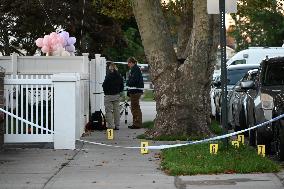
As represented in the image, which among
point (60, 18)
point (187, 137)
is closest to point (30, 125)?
point (187, 137)

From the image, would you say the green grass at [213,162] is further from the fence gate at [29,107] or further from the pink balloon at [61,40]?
the pink balloon at [61,40]

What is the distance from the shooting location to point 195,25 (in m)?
16.1

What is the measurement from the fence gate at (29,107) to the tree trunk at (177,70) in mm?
2965

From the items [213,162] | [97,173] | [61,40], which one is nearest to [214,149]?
[213,162]

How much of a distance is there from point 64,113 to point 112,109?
19.8ft

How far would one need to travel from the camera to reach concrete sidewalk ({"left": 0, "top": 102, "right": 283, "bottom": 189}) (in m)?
9.89

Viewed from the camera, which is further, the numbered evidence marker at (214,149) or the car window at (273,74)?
the car window at (273,74)

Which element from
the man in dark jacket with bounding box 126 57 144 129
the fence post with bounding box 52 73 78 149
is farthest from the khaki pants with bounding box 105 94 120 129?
the fence post with bounding box 52 73 78 149

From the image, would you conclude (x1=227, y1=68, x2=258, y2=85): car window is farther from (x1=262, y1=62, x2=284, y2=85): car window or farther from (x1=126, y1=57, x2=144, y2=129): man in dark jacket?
(x1=262, y1=62, x2=284, y2=85): car window

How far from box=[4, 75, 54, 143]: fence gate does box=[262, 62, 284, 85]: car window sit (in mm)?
4137

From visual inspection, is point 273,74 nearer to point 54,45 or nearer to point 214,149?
point 214,149

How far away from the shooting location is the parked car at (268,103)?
12344mm

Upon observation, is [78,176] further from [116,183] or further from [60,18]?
[60,18]

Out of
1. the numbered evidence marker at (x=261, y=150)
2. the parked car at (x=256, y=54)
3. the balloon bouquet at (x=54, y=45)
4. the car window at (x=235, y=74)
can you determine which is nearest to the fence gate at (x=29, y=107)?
the numbered evidence marker at (x=261, y=150)
